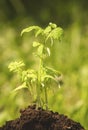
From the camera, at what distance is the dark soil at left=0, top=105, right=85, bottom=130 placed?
186cm

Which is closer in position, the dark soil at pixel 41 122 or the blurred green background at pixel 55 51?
the dark soil at pixel 41 122

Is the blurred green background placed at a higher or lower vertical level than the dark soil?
higher

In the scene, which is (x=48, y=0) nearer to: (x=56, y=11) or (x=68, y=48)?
(x=56, y=11)

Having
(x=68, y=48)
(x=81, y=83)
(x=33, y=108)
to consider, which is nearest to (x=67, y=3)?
(x=68, y=48)

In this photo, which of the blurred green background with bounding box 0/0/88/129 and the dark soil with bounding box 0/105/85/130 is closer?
the dark soil with bounding box 0/105/85/130

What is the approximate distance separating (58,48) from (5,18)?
136 cm

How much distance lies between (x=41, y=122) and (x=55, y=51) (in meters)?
2.75

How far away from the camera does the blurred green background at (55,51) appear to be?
344 centimetres

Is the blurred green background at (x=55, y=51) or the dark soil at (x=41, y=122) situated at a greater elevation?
the blurred green background at (x=55, y=51)

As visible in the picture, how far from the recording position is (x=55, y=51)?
459 cm

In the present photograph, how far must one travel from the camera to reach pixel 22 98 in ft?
12.3

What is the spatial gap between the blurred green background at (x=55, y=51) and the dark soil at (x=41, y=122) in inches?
44.4

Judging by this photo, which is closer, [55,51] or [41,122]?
[41,122]

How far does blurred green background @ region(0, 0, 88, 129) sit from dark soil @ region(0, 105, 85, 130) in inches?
44.4
